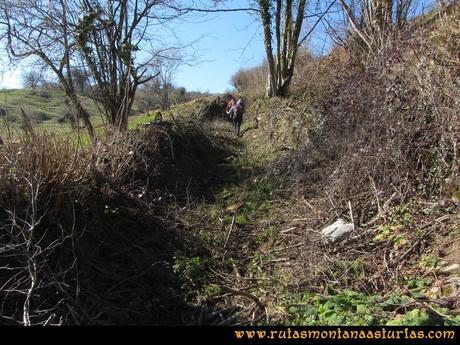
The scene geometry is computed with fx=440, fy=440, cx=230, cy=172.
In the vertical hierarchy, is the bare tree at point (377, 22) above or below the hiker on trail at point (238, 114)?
above

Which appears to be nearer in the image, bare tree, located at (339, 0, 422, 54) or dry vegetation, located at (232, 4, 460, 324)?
dry vegetation, located at (232, 4, 460, 324)

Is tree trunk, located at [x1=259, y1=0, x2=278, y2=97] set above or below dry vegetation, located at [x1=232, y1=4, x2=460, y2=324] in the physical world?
above

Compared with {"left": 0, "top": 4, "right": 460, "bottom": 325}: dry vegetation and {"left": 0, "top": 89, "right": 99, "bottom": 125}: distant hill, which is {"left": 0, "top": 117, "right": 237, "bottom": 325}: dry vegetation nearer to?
{"left": 0, "top": 4, "right": 460, "bottom": 325}: dry vegetation

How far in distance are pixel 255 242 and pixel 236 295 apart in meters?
1.40

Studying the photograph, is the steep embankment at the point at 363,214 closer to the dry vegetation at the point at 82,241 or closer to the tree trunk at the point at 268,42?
the dry vegetation at the point at 82,241

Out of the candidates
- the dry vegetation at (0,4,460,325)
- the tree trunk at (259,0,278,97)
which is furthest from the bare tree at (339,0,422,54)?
the tree trunk at (259,0,278,97)

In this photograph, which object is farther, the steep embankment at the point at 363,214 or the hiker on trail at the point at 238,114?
the hiker on trail at the point at 238,114

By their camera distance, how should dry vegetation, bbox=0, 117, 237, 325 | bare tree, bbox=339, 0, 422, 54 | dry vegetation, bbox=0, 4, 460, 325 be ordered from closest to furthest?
dry vegetation, bbox=0, 4, 460, 325
dry vegetation, bbox=0, 117, 237, 325
bare tree, bbox=339, 0, 422, 54

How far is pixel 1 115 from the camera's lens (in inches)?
236

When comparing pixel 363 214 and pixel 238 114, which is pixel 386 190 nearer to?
pixel 363 214

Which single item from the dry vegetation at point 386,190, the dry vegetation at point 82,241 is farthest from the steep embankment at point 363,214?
the dry vegetation at point 82,241

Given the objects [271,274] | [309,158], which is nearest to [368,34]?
[309,158]

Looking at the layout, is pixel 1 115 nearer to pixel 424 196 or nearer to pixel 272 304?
pixel 272 304

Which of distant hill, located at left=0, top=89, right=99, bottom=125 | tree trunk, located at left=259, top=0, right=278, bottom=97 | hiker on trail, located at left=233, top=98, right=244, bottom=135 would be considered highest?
tree trunk, located at left=259, top=0, right=278, bottom=97
